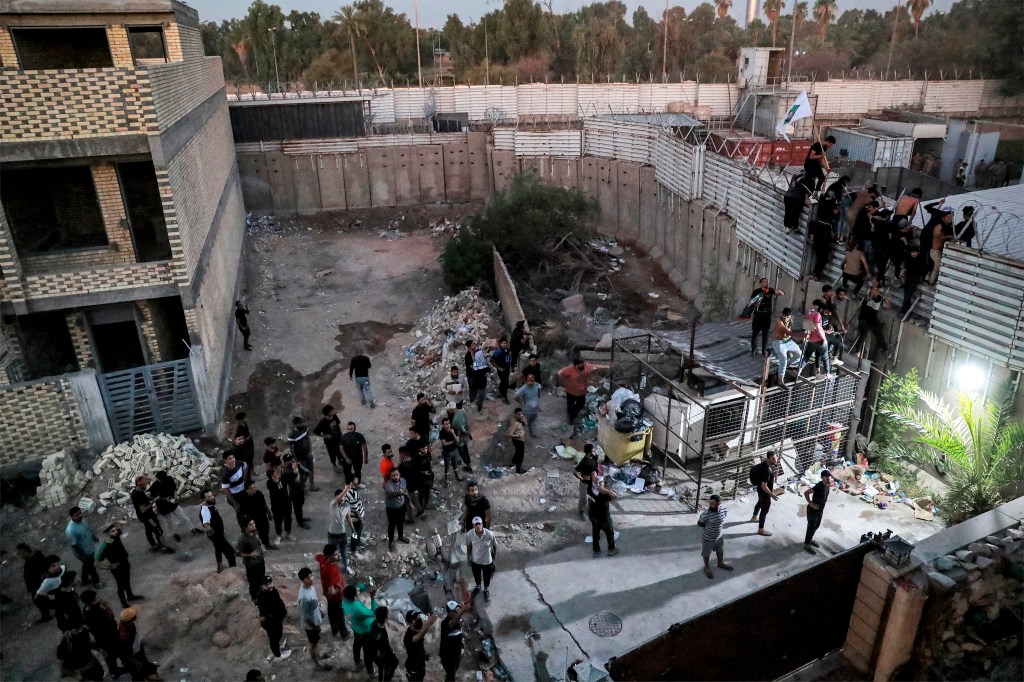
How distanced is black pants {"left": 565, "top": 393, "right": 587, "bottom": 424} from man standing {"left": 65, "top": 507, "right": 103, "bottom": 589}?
6.78 meters

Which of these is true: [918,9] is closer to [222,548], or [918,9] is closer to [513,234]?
[513,234]

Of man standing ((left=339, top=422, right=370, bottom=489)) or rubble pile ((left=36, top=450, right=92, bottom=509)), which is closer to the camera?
man standing ((left=339, top=422, right=370, bottom=489))

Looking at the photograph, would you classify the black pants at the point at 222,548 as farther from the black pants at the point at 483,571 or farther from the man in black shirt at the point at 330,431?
the black pants at the point at 483,571

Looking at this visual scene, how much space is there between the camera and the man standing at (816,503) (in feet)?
27.2

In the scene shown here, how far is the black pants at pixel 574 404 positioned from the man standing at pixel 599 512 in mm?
2733

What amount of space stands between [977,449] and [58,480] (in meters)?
12.5

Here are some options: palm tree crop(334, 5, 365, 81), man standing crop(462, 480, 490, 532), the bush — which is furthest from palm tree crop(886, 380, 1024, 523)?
palm tree crop(334, 5, 365, 81)

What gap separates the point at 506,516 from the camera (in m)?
9.59

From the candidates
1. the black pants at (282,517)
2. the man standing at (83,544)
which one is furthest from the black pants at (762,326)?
the man standing at (83,544)

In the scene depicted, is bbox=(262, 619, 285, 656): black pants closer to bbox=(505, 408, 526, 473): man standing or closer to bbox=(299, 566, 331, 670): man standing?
bbox=(299, 566, 331, 670): man standing

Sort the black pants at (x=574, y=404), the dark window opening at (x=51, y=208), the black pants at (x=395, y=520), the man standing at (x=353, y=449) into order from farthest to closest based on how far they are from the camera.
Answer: the dark window opening at (x=51, y=208) < the black pants at (x=574, y=404) < the man standing at (x=353, y=449) < the black pants at (x=395, y=520)

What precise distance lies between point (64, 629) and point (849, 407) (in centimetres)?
1027

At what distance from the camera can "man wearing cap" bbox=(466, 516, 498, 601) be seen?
304 inches

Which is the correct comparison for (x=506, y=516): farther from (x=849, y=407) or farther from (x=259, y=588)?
(x=849, y=407)
